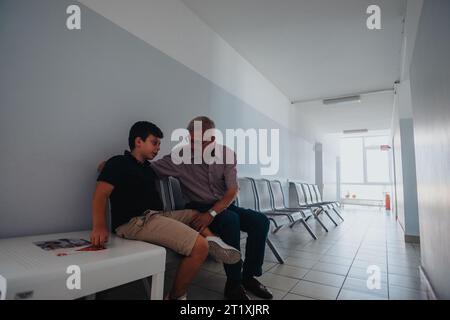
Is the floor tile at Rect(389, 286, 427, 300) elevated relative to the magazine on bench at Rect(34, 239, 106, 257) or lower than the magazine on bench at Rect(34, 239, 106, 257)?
lower

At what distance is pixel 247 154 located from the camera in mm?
3703

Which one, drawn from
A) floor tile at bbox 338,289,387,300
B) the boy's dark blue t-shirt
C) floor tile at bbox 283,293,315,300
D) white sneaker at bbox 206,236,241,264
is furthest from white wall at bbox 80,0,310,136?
floor tile at bbox 338,289,387,300

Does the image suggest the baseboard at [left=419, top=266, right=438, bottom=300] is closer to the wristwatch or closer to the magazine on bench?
the wristwatch

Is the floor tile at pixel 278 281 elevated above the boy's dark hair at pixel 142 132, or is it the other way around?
the boy's dark hair at pixel 142 132

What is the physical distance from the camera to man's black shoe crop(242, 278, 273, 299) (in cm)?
167

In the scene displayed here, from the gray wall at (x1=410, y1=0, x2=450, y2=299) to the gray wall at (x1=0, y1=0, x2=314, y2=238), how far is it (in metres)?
1.92

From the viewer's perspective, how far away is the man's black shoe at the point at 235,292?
1.62 metres

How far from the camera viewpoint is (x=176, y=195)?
2.16 meters

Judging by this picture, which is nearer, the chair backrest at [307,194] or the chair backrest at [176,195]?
the chair backrest at [176,195]

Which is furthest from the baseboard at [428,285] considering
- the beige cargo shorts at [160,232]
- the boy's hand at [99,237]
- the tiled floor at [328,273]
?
the boy's hand at [99,237]

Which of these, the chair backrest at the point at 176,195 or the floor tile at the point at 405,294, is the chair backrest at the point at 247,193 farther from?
the floor tile at the point at 405,294

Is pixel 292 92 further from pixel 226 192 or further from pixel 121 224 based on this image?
pixel 121 224

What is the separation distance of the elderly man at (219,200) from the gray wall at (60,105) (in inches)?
19.1
